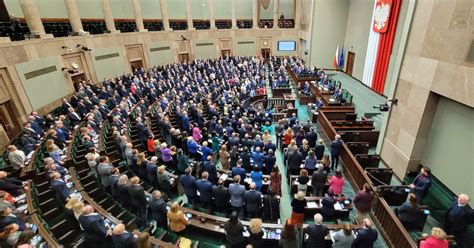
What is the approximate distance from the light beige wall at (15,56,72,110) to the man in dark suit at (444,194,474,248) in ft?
51.2

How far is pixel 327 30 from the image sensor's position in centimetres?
2386

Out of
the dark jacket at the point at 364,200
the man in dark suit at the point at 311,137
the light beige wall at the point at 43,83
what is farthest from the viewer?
the light beige wall at the point at 43,83

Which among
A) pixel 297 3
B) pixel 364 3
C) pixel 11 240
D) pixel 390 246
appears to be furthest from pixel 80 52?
pixel 297 3

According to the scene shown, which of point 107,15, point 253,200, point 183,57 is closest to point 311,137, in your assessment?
point 253,200

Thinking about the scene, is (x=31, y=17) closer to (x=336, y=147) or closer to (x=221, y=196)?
(x=221, y=196)

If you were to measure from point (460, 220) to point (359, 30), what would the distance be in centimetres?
1882

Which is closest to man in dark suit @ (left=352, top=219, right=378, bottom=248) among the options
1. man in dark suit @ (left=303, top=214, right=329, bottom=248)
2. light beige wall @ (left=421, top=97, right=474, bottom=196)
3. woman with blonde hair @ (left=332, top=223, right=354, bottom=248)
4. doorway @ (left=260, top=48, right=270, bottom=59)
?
woman with blonde hair @ (left=332, top=223, right=354, bottom=248)

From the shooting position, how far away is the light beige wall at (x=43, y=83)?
439 inches

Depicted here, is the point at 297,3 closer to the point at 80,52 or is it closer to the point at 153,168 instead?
the point at 80,52

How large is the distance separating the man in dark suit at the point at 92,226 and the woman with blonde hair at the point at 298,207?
150 inches

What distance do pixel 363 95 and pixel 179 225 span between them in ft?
50.4

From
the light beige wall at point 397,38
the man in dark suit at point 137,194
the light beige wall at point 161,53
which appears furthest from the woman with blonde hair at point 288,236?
the light beige wall at point 161,53

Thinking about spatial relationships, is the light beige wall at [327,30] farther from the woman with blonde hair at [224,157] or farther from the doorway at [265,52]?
the woman with blonde hair at [224,157]

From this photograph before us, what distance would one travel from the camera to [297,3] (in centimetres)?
2939
